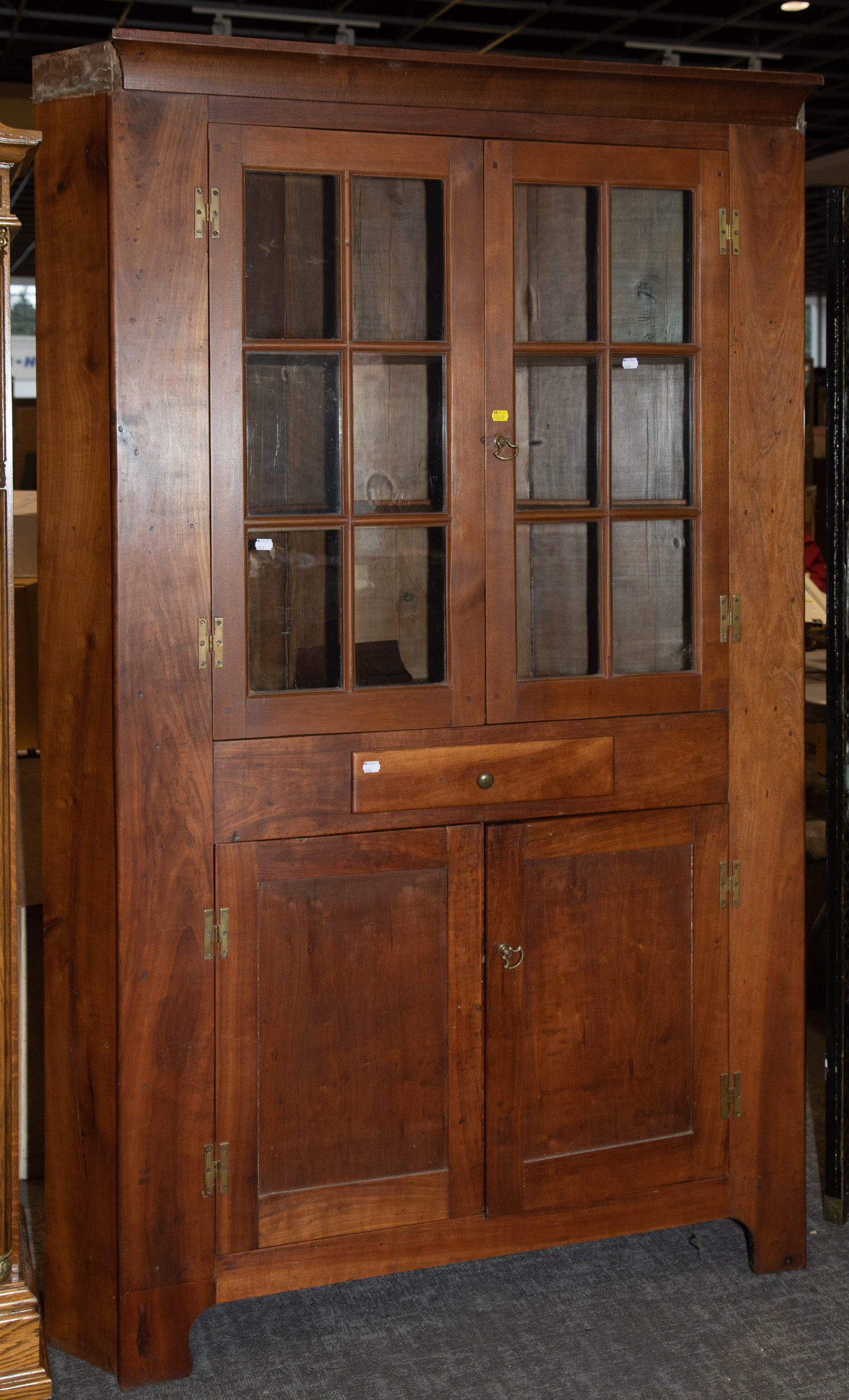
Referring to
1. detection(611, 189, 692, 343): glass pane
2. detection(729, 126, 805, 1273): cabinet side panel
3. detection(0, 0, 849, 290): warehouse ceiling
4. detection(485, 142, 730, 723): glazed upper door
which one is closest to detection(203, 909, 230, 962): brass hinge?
detection(485, 142, 730, 723): glazed upper door

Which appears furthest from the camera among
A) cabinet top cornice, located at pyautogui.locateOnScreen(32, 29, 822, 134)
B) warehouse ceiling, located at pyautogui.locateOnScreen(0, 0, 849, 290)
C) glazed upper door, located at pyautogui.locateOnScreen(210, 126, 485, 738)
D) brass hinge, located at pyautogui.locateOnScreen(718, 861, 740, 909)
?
warehouse ceiling, located at pyautogui.locateOnScreen(0, 0, 849, 290)

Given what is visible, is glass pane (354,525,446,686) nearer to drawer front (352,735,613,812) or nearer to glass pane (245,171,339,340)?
drawer front (352,735,613,812)

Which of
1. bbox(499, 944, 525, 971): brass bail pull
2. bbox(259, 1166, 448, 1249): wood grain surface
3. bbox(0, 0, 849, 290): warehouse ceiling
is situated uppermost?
bbox(0, 0, 849, 290): warehouse ceiling

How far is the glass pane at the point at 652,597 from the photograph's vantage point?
257cm

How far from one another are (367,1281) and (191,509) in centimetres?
155

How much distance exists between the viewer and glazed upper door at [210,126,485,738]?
2314mm

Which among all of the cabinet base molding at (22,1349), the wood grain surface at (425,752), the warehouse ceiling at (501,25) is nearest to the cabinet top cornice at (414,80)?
the wood grain surface at (425,752)

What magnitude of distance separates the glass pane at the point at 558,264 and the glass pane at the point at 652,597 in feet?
1.26

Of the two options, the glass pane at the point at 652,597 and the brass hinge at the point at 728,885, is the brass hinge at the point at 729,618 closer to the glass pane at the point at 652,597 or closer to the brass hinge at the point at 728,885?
the glass pane at the point at 652,597

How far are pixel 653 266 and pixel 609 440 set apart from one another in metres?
0.34

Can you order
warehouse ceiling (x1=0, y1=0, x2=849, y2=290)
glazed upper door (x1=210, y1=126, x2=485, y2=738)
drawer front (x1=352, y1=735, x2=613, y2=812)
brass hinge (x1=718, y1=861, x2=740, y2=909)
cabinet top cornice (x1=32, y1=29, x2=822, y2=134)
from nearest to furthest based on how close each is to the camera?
cabinet top cornice (x1=32, y1=29, x2=822, y2=134)
glazed upper door (x1=210, y1=126, x2=485, y2=738)
drawer front (x1=352, y1=735, x2=613, y2=812)
brass hinge (x1=718, y1=861, x2=740, y2=909)
warehouse ceiling (x1=0, y1=0, x2=849, y2=290)

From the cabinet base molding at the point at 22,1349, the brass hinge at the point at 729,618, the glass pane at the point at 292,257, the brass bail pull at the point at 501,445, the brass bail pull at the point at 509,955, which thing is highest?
the glass pane at the point at 292,257

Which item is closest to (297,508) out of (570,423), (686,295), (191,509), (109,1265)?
(191,509)

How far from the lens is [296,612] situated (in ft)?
7.85
